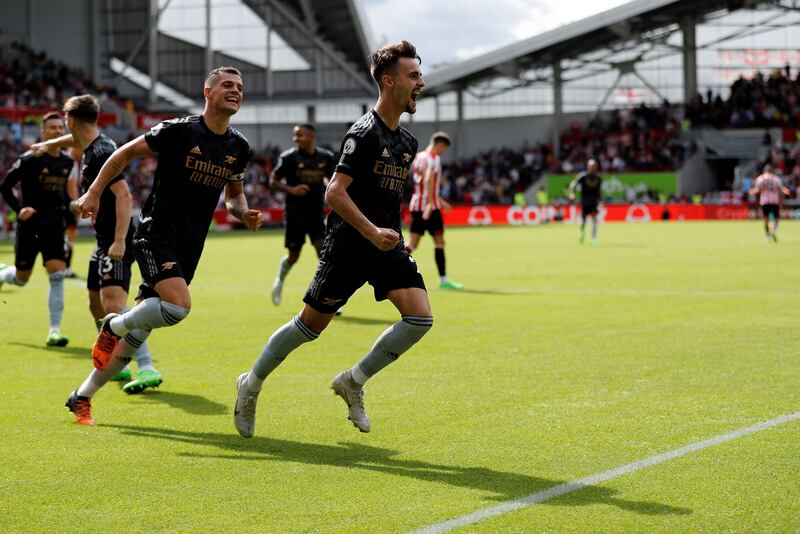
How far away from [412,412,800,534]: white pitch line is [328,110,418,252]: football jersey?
185 centimetres

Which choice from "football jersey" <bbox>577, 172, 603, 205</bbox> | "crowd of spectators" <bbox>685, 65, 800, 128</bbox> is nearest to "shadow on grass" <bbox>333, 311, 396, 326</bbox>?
"football jersey" <bbox>577, 172, 603, 205</bbox>

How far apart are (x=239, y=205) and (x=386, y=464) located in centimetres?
233

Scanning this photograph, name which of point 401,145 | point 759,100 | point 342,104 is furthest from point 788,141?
point 401,145

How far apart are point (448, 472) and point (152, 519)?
1.61 m

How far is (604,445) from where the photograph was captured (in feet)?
21.6

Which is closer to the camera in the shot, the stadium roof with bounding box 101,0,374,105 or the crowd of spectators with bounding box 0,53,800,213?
the crowd of spectators with bounding box 0,53,800,213

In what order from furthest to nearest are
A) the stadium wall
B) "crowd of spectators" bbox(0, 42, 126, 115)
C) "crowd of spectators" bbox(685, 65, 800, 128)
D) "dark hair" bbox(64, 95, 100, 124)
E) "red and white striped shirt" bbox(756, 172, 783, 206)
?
"crowd of spectators" bbox(685, 65, 800, 128)
the stadium wall
"crowd of spectators" bbox(0, 42, 126, 115)
"red and white striped shirt" bbox(756, 172, 783, 206)
"dark hair" bbox(64, 95, 100, 124)

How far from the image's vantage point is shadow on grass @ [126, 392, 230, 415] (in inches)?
319

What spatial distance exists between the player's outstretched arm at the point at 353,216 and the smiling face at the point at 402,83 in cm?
56

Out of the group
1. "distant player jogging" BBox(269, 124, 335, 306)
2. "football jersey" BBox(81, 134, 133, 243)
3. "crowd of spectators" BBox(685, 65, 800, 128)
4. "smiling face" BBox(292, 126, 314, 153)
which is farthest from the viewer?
"crowd of spectators" BBox(685, 65, 800, 128)

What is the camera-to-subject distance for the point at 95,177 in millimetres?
8984

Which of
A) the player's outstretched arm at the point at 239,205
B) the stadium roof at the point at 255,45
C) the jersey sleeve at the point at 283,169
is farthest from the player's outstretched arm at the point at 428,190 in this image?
the stadium roof at the point at 255,45

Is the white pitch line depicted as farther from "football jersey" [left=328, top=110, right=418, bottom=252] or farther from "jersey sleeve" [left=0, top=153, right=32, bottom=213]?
"jersey sleeve" [left=0, top=153, right=32, bottom=213]

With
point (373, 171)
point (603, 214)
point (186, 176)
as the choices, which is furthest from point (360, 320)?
point (603, 214)
